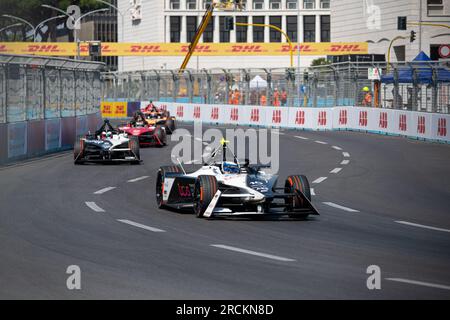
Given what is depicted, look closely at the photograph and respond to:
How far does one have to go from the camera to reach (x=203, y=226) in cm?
1349

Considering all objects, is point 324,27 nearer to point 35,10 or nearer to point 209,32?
point 209,32

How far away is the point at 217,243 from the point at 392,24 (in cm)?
Answer: 7619

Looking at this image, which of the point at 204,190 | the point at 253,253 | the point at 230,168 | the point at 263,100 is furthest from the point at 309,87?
the point at 253,253

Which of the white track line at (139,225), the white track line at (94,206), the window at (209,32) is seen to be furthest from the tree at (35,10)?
the white track line at (139,225)

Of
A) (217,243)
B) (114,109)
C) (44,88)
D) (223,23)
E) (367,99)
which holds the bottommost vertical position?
(114,109)

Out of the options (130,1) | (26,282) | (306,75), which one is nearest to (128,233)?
(26,282)

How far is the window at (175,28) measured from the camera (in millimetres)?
125312

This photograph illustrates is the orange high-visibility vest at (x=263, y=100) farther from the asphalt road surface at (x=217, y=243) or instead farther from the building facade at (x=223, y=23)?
the building facade at (x=223, y=23)

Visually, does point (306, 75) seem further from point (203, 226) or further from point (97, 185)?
point (203, 226)

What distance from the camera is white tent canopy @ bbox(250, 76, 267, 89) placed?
51.7m

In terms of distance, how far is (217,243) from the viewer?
11.8 meters

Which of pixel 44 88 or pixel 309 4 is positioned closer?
pixel 44 88

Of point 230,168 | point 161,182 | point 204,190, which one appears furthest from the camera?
point 161,182

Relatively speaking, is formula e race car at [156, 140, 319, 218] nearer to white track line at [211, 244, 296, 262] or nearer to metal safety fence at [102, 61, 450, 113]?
white track line at [211, 244, 296, 262]
